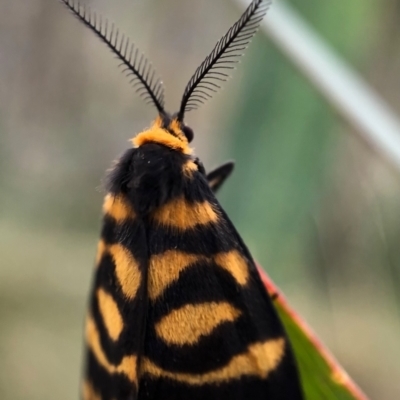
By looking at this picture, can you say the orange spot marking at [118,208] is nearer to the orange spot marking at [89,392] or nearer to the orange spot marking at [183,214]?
the orange spot marking at [183,214]

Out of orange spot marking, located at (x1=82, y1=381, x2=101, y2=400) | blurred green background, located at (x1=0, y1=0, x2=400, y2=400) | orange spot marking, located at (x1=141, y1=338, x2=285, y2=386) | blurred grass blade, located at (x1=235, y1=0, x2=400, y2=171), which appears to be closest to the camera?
orange spot marking, located at (x1=141, y1=338, x2=285, y2=386)

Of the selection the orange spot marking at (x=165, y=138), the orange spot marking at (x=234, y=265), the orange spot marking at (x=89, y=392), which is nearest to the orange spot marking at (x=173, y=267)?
the orange spot marking at (x=234, y=265)

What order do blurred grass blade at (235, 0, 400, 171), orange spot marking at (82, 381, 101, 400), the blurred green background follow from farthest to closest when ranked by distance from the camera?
the blurred green background
blurred grass blade at (235, 0, 400, 171)
orange spot marking at (82, 381, 101, 400)

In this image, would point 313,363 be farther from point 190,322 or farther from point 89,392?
point 89,392

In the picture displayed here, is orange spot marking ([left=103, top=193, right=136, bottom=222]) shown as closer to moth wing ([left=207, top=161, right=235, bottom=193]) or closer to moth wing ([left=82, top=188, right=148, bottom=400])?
moth wing ([left=82, top=188, right=148, bottom=400])

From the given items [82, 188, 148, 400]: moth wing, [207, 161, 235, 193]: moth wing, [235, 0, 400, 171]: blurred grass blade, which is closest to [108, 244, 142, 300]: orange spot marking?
[82, 188, 148, 400]: moth wing

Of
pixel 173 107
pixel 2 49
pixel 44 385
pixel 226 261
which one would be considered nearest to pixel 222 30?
pixel 173 107

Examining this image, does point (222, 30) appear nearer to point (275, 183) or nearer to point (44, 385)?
point (275, 183)

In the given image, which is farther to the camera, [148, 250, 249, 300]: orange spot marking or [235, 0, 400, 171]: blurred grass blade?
[235, 0, 400, 171]: blurred grass blade
